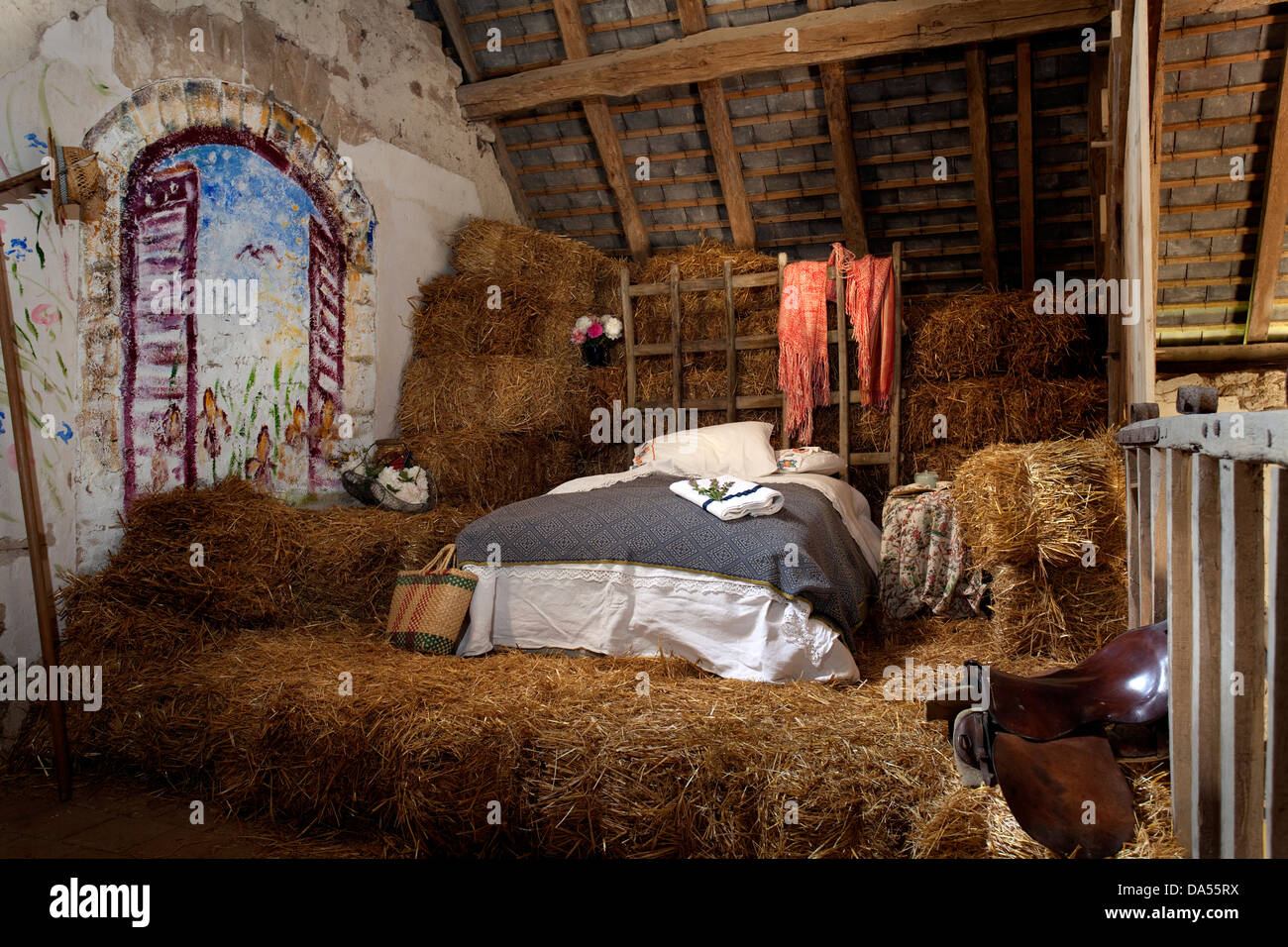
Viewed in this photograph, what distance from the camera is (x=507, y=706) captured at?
2688 millimetres

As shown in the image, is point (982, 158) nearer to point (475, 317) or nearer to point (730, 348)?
point (730, 348)

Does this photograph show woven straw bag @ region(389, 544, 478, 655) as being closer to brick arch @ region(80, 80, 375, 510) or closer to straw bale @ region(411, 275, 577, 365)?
brick arch @ region(80, 80, 375, 510)

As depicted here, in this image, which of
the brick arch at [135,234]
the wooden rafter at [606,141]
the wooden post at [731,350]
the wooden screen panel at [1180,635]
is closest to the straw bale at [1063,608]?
the wooden screen panel at [1180,635]

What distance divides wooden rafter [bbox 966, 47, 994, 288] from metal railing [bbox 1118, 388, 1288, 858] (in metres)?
3.91

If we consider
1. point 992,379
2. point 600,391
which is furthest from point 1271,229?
point 600,391

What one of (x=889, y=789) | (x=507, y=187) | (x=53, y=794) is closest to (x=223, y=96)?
(x=507, y=187)

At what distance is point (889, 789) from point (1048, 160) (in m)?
4.35

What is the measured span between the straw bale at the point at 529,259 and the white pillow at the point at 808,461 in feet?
6.02

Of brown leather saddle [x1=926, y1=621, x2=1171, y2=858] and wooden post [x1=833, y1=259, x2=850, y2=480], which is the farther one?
wooden post [x1=833, y1=259, x2=850, y2=480]

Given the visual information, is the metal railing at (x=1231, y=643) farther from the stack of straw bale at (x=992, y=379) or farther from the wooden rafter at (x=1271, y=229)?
the wooden rafter at (x=1271, y=229)

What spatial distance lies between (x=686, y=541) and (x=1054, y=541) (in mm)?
1292

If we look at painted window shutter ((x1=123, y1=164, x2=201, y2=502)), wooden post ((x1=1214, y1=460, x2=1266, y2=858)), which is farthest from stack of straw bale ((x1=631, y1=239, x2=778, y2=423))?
wooden post ((x1=1214, y1=460, x2=1266, y2=858))

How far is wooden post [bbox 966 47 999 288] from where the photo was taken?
4895 millimetres

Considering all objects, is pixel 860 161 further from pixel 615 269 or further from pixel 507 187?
pixel 507 187
